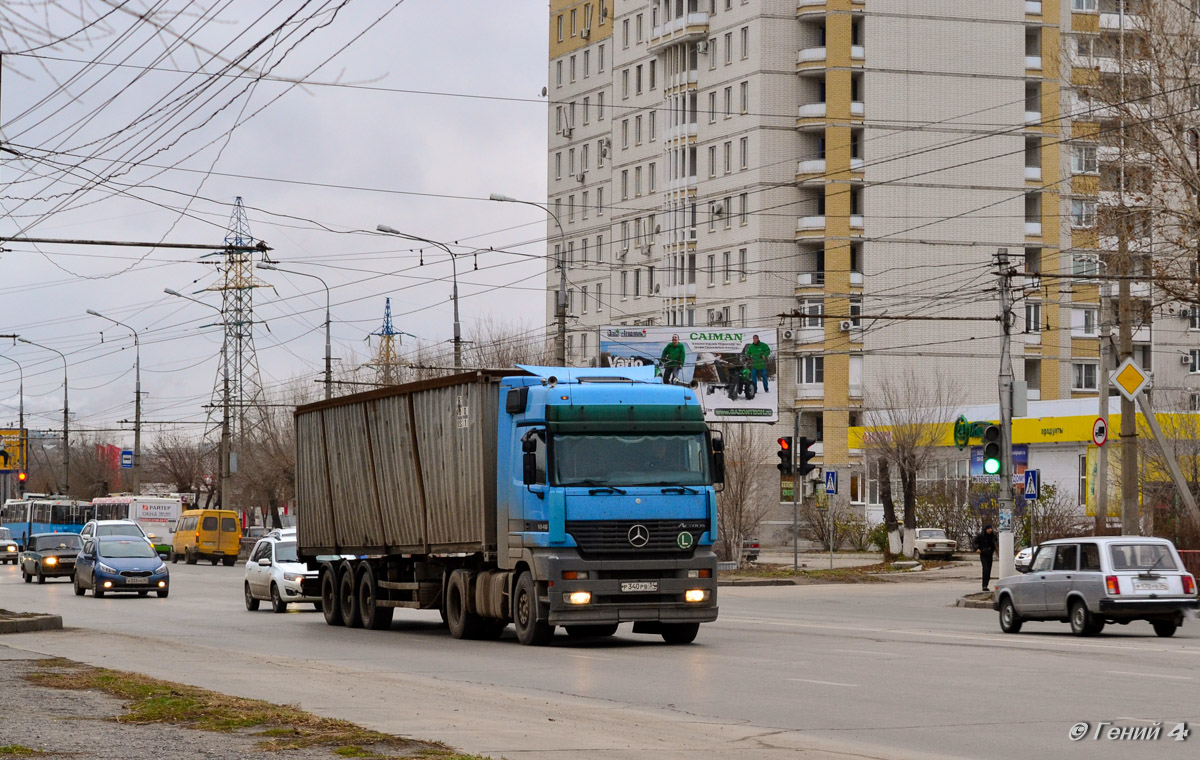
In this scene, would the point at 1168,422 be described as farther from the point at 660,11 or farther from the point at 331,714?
the point at 331,714

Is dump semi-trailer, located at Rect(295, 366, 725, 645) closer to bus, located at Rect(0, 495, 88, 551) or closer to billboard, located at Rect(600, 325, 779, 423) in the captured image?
billboard, located at Rect(600, 325, 779, 423)

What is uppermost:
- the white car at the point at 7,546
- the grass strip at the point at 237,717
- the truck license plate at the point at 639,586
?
the truck license plate at the point at 639,586

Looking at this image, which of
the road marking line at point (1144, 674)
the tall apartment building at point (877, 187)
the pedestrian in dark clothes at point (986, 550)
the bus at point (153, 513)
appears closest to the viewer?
the road marking line at point (1144, 674)

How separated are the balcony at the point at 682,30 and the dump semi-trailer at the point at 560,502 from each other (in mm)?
70788

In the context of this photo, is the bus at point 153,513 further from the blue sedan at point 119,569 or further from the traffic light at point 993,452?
the traffic light at point 993,452

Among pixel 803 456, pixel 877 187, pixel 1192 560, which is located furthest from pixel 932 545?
pixel 877 187

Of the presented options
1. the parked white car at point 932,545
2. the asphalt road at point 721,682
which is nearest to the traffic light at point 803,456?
the asphalt road at point 721,682

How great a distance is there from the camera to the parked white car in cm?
6425

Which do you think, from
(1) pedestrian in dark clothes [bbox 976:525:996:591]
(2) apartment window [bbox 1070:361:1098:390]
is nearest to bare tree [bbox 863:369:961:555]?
(2) apartment window [bbox 1070:361:1098:390]

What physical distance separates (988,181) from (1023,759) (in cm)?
8261

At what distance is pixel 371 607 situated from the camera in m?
27.9

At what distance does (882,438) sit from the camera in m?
72.1

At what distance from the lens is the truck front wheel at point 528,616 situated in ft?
74.3

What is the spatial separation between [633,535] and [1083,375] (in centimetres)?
7768
